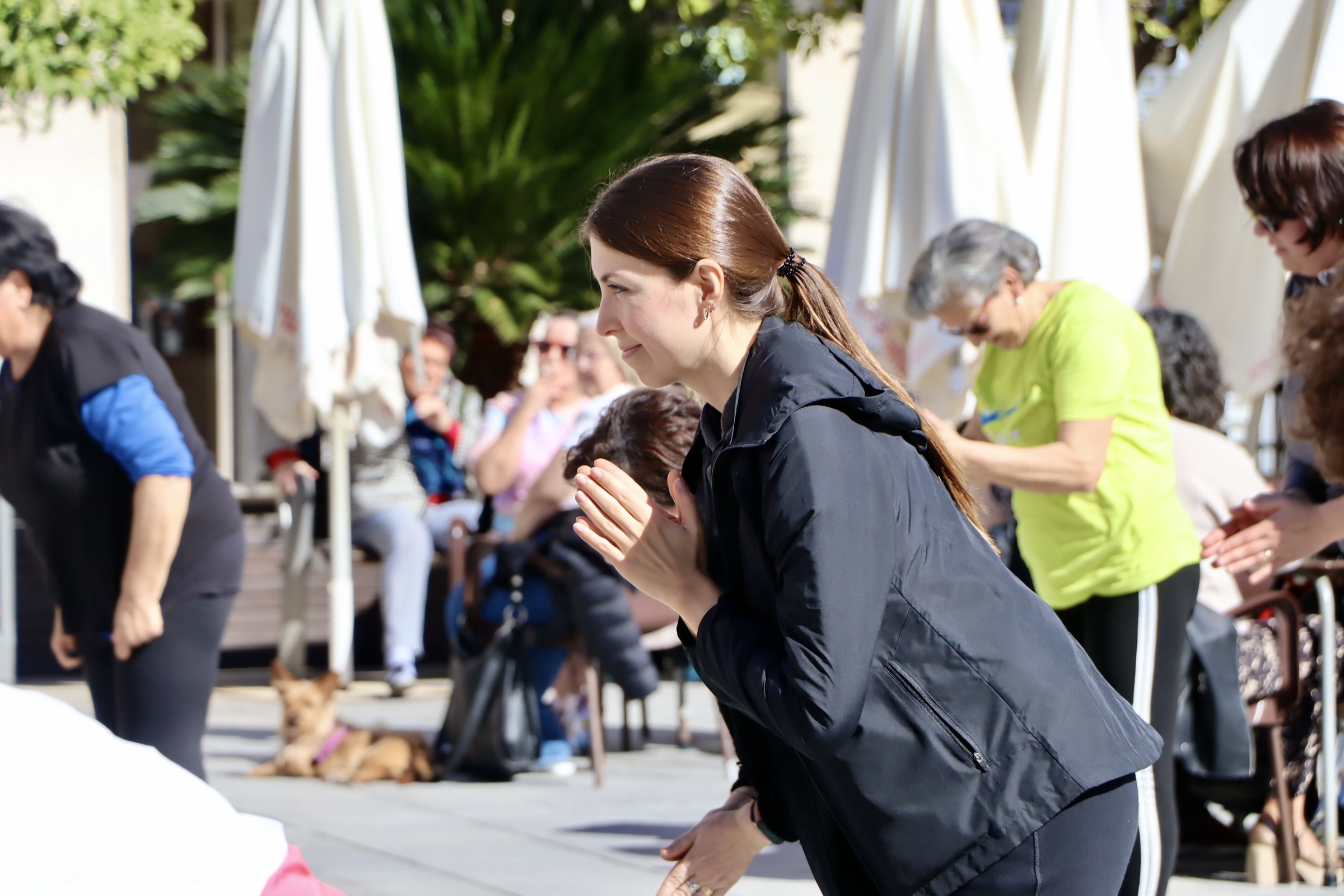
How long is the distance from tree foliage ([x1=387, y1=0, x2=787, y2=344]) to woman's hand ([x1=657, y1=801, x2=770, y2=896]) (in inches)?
349

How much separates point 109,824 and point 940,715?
872mm

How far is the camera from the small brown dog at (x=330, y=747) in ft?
18.5

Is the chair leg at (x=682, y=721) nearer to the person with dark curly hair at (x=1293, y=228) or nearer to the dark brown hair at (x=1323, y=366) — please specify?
the person with dark curly hair at (x=1293, y=228)

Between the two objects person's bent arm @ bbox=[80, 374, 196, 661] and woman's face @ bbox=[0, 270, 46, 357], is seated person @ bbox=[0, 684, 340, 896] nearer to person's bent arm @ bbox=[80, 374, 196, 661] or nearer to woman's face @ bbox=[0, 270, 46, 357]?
person's bent arm @ bbox=[80, 374, 196, 661]

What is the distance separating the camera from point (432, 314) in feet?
37.7

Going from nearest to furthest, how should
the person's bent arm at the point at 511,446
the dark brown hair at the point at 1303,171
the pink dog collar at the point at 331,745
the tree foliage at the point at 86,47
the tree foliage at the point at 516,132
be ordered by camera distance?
the dark brown hair at the point at 1303,171
the pink dog collar at the point at 331,745
the person's bent arm at the point at 511,446
the tree foliage at the point at 86,47
the tree foliage at the point at 516,132

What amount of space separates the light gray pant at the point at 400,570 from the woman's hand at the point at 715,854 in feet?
18.2

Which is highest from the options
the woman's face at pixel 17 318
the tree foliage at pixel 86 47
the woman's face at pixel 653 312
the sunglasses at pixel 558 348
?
the tree foliage at pixel 86 47

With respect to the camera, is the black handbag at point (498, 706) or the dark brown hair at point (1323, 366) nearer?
the dark brown hair at point (1323, 366)

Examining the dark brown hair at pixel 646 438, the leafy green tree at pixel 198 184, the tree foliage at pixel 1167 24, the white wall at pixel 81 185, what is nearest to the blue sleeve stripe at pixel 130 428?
the dark brown hair at pixel 646 438

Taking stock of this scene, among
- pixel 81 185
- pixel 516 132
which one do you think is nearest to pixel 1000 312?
pixel 516 132

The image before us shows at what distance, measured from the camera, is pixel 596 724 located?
18.1ft

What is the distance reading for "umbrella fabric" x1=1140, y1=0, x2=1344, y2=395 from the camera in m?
5.62

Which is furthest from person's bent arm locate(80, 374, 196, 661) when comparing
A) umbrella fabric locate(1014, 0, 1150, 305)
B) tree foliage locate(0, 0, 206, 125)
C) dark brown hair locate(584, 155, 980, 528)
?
tree foliage locate(0, 0, 206, 125)
